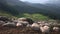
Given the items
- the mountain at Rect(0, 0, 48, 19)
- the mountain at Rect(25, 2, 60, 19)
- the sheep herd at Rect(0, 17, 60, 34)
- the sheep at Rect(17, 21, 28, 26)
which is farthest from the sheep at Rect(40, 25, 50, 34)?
the mountain at Rect(25, 2, 60, 19)

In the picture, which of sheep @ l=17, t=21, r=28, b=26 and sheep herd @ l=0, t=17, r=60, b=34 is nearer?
sheep herd @ l=0, t=17, r=60, b=34

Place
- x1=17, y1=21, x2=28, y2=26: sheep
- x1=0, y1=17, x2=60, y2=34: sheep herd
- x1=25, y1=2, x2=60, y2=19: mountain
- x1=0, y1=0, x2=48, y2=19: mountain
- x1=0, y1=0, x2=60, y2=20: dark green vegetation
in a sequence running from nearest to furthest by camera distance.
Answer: x1=0, y1=17, x2=60, y2=34: sheep herd → x1=17, y1=21, x2=28, y2=26: sheep → x1=0, y1=0, x2=60, y2=20: dark green vegetation → x1=0, y1=0, x2=48, y2=19: mountain → x1=25, y1=2, x2=60, y2=19: mountain

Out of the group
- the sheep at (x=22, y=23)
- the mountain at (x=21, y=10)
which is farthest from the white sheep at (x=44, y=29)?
the mountain at (x=21, y=10)

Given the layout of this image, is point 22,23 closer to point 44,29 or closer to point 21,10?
point 44,29

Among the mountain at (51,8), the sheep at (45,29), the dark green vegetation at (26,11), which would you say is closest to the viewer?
the sheep at (45,29)

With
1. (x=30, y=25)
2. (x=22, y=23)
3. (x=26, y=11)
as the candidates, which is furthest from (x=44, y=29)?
(x=26, y=11)

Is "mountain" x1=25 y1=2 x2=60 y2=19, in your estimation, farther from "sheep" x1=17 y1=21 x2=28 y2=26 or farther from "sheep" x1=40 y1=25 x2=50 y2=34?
"sheep" x1=40 y1=25 x2=50 y2=34

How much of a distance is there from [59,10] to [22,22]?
5.46 m

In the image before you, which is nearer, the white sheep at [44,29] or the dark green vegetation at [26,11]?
the white sheep at [44,29]

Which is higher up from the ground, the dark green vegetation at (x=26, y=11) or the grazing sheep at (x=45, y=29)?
the dark green vegetation at (x=26, y=11)

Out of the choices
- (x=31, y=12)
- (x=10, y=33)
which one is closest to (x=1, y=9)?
(x=31, y=12)

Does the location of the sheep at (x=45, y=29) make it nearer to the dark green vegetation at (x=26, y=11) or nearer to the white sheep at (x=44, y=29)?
the white sheep at (x=44, y=29)

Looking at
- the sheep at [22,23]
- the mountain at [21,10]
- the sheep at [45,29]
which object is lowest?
the sheep at [45,29]

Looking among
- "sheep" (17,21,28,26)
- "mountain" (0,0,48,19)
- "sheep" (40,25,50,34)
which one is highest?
"mountain" (0,0,48,19)
